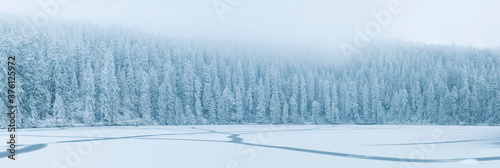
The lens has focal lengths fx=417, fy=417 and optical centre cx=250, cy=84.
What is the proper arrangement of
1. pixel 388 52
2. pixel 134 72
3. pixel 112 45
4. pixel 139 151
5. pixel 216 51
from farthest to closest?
1. pixel 388 52
2. pixel 216 51
3. pixel 112 45
4. pixel 134 72
5. pixel 139 151

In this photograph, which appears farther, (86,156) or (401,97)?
(401,97)

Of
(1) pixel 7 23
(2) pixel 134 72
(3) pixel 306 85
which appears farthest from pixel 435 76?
(1) pixel 7 23

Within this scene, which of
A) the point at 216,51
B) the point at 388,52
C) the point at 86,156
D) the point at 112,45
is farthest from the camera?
the point at 388,52

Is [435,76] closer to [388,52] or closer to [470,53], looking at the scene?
[388,52]

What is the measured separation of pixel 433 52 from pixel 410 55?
9932 millimetres

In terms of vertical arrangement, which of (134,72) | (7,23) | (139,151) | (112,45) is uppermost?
(7,23)

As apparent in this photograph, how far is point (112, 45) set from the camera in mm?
103875

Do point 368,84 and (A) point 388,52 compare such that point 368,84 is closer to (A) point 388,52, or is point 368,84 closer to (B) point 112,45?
(A) point 388,52

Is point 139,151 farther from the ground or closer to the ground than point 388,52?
closer to the ground

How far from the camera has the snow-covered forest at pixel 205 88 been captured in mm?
59156

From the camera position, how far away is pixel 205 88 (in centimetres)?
8412

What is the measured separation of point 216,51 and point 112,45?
107 feet

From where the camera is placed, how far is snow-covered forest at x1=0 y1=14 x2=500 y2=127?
59.2 meters

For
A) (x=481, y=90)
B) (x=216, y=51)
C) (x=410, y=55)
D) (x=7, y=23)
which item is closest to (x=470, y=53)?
(x=410, y=55)
